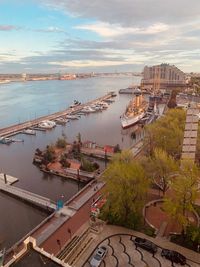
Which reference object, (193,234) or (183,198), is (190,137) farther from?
(193,234)

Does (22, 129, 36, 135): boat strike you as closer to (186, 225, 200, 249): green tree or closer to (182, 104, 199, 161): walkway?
(182, 104, 199, 161): walkway

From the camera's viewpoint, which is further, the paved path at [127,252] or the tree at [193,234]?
the tree at [193,234]

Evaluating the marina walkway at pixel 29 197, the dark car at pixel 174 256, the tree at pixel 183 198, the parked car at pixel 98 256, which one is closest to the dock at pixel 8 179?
the marina walkway at pixel 29 197

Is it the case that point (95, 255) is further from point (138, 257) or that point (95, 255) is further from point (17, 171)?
point (17, 171)

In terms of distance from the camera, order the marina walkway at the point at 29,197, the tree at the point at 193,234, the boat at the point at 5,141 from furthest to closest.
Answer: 1. the boat at the point at 5,141
2. the marina walkway at the point at 29,197
3. the tree at the point at 193,234

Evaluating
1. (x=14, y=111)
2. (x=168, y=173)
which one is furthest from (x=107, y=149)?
(x=14, y=111)

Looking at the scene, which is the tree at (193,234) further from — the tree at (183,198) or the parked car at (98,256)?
the parked car at (98,256)
